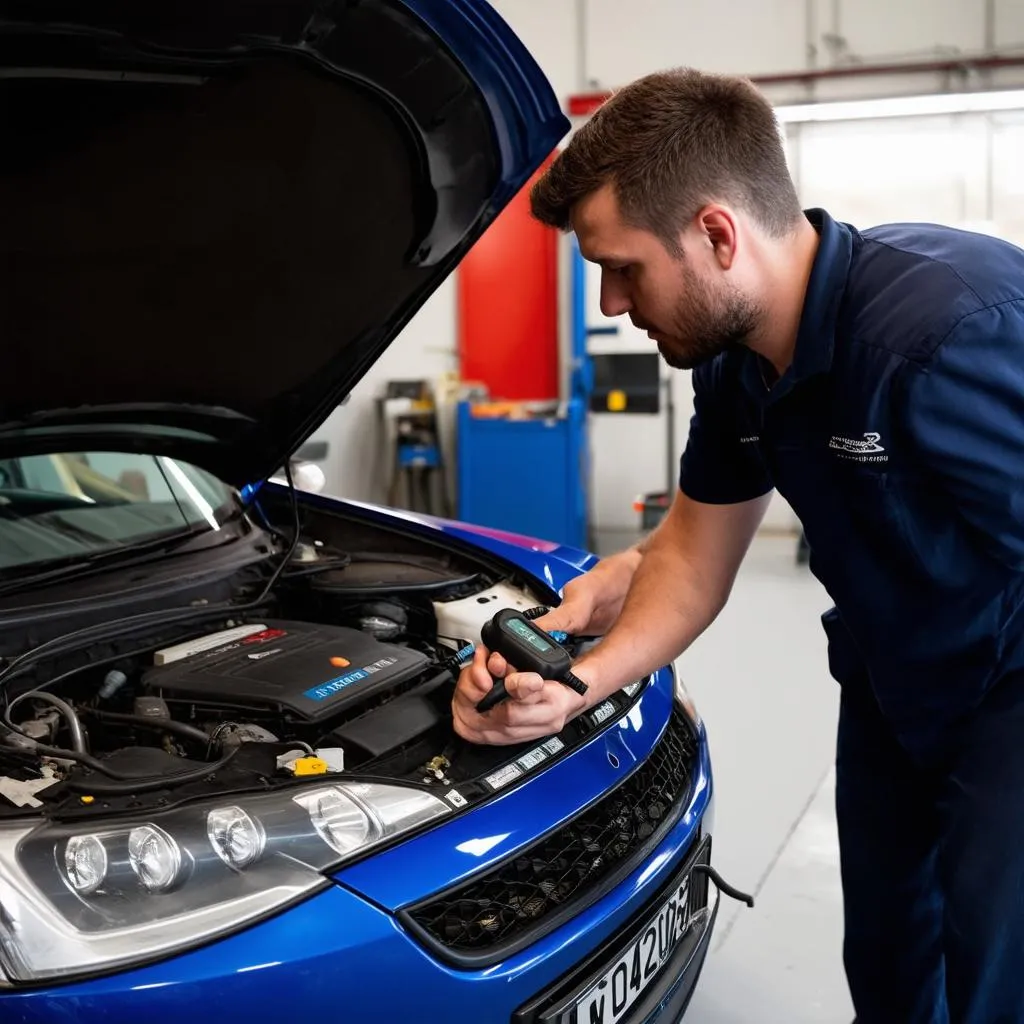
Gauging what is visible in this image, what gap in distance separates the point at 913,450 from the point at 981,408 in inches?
3.6

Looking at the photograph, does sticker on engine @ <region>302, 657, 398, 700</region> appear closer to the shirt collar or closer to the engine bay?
the engine bay

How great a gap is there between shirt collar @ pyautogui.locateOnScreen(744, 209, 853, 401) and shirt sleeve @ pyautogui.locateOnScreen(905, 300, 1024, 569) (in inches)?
5.1

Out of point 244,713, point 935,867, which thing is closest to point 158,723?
point 244,713

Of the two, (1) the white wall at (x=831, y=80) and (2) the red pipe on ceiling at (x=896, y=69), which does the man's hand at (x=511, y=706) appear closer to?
(1) the white wall at (x=831, y=80)

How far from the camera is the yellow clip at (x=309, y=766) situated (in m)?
1.24

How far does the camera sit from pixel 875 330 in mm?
1176

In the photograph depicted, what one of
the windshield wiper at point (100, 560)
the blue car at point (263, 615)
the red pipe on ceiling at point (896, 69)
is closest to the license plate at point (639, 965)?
the blue car at point (263, 615)

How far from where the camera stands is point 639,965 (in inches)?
51.2

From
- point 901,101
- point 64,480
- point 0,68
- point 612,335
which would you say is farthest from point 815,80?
point 0,68

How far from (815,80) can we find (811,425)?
5.35m

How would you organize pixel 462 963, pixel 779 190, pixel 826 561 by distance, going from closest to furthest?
pixel 462 963 → pixel 779 190 → pixel 826 561

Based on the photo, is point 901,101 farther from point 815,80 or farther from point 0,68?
point 0,68

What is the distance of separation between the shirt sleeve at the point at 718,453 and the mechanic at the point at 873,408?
0.08 m

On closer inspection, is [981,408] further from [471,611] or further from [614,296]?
[471,611]
